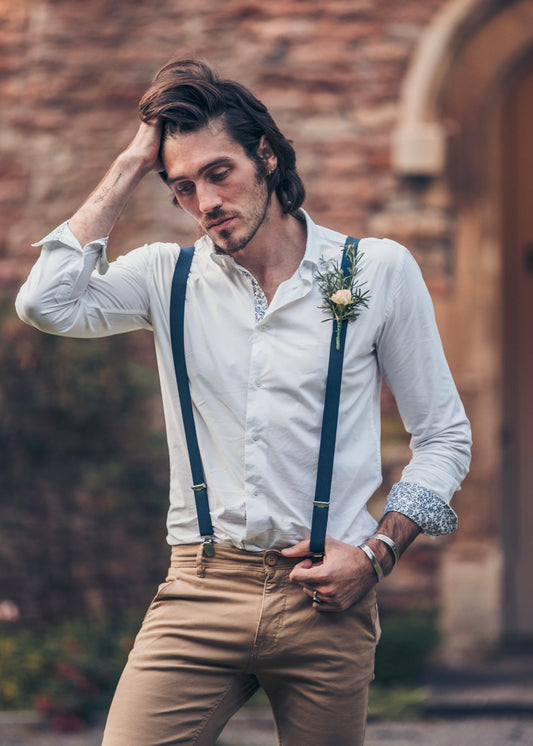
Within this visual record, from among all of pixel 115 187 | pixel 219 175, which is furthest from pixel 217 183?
pixel 115 187

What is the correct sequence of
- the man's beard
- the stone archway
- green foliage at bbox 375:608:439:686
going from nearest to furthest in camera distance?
the man's beard
green foliage at bbox 375:608:439:686
the stone archway

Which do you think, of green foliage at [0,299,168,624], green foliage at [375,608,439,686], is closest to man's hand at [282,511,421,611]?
green foliage at [375,608,439,686]

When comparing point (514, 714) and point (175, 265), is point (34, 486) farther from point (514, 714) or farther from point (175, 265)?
point (175, 265)

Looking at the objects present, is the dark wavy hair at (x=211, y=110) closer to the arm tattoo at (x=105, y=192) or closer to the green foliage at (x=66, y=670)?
the arm tattoo at (x=105, y=192)

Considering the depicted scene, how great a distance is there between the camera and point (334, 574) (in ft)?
6.91

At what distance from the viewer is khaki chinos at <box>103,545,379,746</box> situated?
211cm

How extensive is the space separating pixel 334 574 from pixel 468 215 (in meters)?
3.59

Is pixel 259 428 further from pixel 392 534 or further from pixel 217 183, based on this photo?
pixel 217 183

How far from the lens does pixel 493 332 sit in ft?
17.8

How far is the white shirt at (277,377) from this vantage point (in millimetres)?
2164

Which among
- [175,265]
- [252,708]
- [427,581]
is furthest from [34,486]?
[175,265]

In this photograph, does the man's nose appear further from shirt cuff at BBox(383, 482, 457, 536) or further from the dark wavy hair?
shirt cuff at BBox(383, 482, 457, 536)

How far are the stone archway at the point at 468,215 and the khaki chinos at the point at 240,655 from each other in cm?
320

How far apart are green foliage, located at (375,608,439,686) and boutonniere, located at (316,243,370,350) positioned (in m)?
3.06
